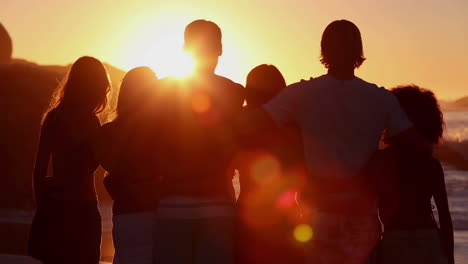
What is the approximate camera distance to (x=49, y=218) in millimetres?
5465

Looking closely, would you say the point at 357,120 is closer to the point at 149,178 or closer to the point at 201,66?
the point at 201,66

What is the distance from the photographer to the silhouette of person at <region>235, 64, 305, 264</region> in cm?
502

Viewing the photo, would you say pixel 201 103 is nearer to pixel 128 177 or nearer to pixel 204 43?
pixel 204 43

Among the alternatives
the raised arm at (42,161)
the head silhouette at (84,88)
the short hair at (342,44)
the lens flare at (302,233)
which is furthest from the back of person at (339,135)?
the raised arm at (42,161)

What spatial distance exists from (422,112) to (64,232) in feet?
8.54

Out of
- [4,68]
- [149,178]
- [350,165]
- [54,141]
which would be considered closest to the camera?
[350,165]

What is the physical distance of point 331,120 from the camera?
4082mm

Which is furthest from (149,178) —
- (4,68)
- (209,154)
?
(4,68)

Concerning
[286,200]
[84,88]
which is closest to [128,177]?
[84,88]

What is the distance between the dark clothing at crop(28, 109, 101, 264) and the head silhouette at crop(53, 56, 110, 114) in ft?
0.23

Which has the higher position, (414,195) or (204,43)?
(204,43)

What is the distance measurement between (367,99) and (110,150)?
1.75 metres

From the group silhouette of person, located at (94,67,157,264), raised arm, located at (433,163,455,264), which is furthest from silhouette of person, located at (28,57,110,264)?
raised arm, located at (433,163,455,264)

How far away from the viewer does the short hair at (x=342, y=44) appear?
4.18 metres
